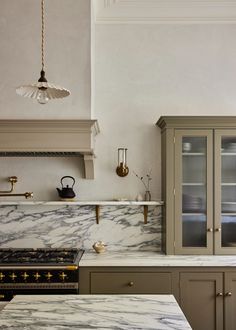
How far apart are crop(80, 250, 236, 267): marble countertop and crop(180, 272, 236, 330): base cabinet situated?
3.4 inches

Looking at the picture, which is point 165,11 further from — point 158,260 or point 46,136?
point 158,260

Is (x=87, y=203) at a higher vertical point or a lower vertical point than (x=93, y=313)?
higher

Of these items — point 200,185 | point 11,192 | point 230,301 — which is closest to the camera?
point 230,301

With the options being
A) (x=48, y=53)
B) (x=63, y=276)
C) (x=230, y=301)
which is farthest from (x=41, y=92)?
(x=230, y=301)

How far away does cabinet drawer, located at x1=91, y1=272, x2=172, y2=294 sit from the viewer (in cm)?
303

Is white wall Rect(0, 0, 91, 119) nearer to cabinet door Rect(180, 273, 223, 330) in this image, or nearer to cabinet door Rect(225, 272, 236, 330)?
cabinet door Rect(180, 273, 223, 330)

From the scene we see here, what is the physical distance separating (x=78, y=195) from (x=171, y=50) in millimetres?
1701

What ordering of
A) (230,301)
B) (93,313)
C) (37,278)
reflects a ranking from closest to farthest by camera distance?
1. (93,313)
2. (37,278)
3. (230,301)

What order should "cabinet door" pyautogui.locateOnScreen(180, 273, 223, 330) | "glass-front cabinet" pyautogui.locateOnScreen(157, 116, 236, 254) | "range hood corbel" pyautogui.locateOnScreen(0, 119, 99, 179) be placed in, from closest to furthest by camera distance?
"cabinet door" pyautogui.locateOnScreen(180, 273, 223, 330)
"range hood corbel" pyautogui.locateOnScreen(0, 119, 99, 179)
"glass-front cabinet" pyautogui.locateOnScreen(157, 116, 236, 254)

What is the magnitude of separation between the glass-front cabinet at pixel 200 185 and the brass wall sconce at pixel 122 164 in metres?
0.46

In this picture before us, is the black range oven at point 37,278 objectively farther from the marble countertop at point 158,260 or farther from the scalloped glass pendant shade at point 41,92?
the scalloped glass pendant shade at point 41,92

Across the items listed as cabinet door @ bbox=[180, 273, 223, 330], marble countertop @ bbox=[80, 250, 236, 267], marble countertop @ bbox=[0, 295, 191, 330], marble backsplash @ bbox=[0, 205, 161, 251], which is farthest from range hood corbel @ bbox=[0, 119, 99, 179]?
marble countertop @ bbox=[0, 295, 191, 330]

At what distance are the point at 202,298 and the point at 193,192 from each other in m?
0.88

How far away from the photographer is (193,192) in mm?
3312
